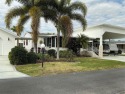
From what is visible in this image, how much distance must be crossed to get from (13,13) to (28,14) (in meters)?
1.46

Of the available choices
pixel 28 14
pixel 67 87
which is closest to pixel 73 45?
pixel 28 14

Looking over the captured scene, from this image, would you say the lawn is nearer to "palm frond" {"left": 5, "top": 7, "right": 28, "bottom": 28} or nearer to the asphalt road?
the asphalt road

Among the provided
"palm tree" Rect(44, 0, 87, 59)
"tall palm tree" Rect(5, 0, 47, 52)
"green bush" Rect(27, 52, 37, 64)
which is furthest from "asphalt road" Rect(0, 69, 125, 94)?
"palm tree" Rect(44, 0, 87, 59)

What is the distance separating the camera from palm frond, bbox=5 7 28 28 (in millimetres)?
23094

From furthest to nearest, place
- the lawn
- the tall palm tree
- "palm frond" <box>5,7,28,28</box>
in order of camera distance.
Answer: "palm frond" <box>5,7,28,28</box>, the tall palm tree, the lawn

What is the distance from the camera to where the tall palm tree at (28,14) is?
69.2 ft

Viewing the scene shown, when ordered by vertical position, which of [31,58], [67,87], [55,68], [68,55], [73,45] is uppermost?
[73,45]

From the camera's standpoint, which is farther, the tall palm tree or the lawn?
the tall palm tree

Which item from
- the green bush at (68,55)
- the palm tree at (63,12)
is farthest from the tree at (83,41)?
the palm tree at (63,12)

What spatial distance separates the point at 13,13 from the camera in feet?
77.0

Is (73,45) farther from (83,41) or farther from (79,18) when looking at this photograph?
(79,18)

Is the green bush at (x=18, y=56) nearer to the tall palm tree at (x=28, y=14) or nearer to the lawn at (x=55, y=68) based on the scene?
the lawn at (x=55, y=68)

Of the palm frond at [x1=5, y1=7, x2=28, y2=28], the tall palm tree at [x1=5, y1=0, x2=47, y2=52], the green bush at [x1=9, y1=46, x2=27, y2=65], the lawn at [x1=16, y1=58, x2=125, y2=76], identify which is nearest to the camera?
the lawn at [x1=16, y1=58, x2=125, y2=76]

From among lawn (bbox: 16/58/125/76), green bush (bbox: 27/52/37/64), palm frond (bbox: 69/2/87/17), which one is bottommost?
lawn (bbox: 16/58/125/76)
